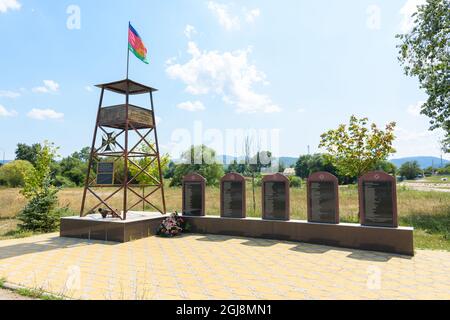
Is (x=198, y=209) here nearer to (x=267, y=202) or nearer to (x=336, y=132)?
(x=267, y=202)

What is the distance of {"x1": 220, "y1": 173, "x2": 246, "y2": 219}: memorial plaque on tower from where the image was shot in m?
11.0

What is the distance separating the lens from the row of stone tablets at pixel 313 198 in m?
8.65

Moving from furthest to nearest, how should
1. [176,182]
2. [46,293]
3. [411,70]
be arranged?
[176,182] < [411,70] < [46,293]

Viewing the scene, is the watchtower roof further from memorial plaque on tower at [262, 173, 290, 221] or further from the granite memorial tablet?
memorial plaque on tower at [262, 173, 290, 221]

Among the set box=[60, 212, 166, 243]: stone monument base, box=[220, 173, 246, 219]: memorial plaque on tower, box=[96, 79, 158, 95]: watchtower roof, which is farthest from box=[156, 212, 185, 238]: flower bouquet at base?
box=[96, 79, 158, 95]: watchtower roof

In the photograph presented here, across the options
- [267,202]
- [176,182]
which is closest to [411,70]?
[267,202]

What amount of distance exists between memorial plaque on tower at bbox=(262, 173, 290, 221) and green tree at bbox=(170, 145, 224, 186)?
115 ft

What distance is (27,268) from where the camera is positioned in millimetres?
6727

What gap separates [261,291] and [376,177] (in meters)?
5.46

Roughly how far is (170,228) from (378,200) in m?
6.84

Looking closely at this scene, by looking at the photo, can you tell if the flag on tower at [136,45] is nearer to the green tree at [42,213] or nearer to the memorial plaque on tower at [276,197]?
the memorial plaque on tower at [276,197]

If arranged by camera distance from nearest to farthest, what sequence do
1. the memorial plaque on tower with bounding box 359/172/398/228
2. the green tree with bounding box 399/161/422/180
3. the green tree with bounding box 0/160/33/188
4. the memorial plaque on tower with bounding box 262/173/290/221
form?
1. the memorial plaque on tower with bounding box 359/172/398/228
2. the memorial plaque on tower with bounding box 262/173/290/221
3. the green tree with bounding box 0/160/33/188
4. the green tree with bounding box 399/161/422/180

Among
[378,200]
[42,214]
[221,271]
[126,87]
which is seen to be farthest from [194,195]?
[42,214]

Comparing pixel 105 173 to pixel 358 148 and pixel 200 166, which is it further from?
Result: pixel 200 166
